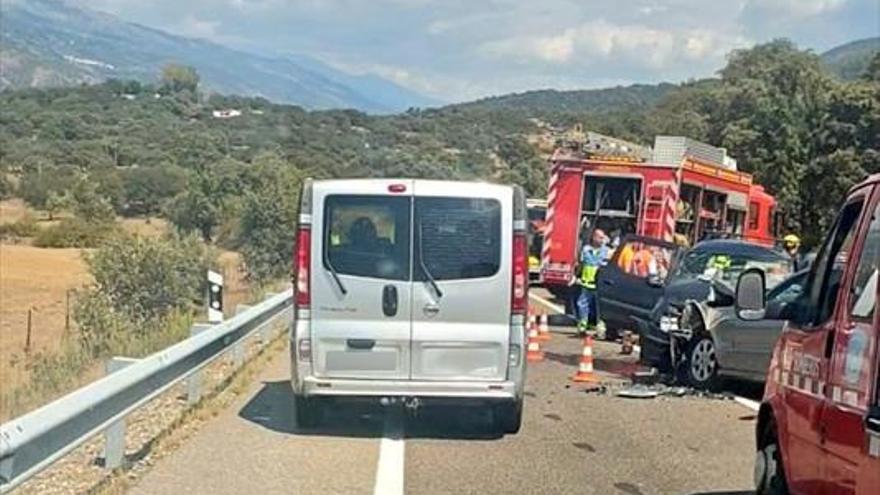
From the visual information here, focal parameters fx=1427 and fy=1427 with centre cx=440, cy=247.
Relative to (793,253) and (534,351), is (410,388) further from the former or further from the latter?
(793,253)

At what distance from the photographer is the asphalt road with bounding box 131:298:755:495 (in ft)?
29.5

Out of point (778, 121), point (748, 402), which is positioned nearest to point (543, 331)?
point (748, 402)

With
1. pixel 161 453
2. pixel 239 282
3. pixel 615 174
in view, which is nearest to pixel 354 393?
pixel 161 453

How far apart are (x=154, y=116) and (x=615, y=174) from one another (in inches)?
4201

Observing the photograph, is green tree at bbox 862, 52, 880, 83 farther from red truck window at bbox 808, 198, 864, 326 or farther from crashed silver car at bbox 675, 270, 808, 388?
red truck window at bbox 808, 198, 864, 326

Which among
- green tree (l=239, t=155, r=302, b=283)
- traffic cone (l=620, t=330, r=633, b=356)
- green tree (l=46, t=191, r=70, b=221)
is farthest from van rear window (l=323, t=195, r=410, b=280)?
green tree (l=46, t=191, r=70, b=221)

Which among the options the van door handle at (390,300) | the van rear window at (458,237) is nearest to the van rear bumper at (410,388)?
the van door handle at (390,300)

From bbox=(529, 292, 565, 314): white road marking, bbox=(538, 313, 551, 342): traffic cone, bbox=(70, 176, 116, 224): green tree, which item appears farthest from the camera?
bbox=(70, 176, 116, 224): green tree

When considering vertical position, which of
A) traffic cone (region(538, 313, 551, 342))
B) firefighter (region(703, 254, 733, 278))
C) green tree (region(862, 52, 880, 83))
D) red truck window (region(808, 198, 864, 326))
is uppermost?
green tree (region(862, 52, 880, 83))

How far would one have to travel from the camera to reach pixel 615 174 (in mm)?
25703

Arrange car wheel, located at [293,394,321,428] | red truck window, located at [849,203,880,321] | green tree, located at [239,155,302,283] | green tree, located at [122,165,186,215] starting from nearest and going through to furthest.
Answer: red truck window, located at [849,203,880,321] → car wheel, located at [293,394,321,428] → green tree, located at [239,155,302,283] → green tree, located at [122,165,186,215]

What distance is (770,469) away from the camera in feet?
23.5

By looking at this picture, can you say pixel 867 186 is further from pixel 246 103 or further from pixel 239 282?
pixel 246 103

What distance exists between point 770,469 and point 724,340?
650 cm
